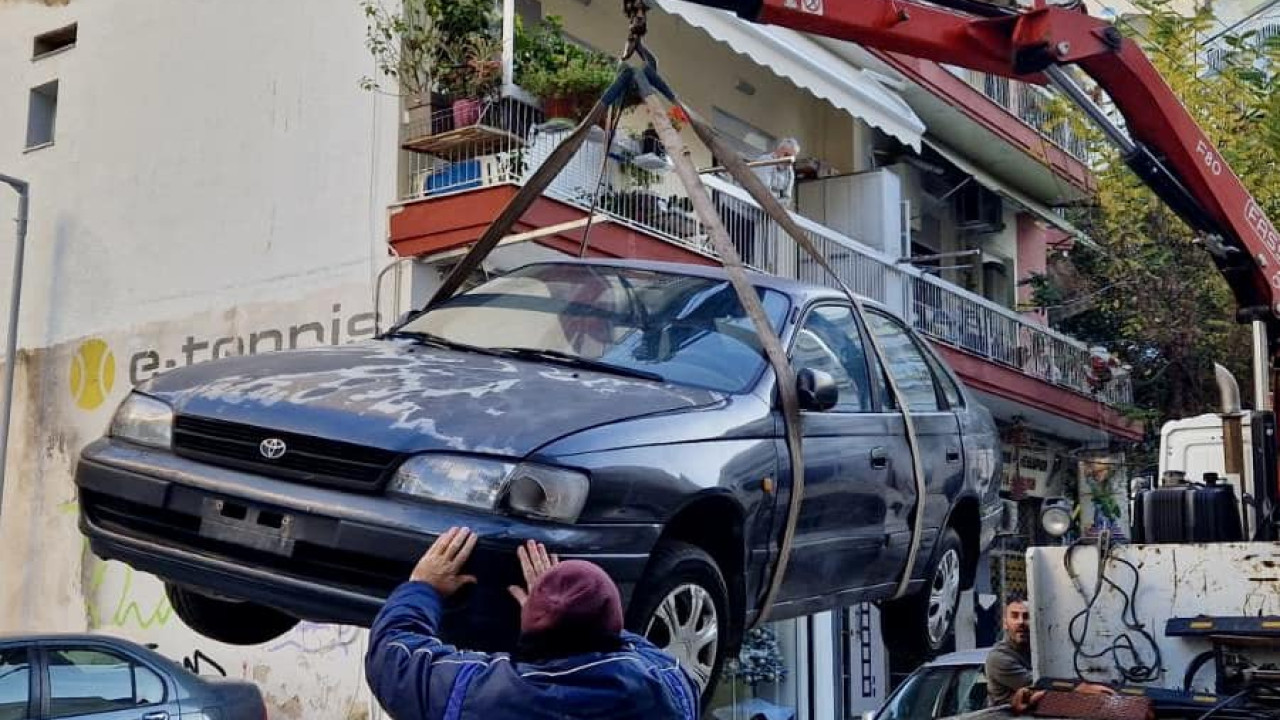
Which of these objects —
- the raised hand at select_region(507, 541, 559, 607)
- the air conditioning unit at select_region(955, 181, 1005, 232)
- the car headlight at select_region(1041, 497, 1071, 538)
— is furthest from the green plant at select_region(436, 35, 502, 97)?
the air conditioning unit at select_region(955, 181, 1005, 232)

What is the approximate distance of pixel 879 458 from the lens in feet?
15.6

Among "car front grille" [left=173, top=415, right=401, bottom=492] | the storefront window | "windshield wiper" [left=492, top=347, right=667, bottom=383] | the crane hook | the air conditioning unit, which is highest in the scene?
the air conditioning unit

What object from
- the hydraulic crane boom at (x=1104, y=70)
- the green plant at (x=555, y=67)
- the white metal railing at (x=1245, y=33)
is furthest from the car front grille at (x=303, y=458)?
the white metal railing at (x=1245, y=33)

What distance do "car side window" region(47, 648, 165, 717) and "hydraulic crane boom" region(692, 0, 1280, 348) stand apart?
573 centimetres

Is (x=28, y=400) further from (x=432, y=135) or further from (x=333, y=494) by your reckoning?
(x=333, y=494)

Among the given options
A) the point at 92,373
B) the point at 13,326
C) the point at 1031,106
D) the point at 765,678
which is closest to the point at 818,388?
the point at 765,678

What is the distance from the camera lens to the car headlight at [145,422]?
3.83m

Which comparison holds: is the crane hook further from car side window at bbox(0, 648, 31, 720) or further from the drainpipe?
the drainpipe

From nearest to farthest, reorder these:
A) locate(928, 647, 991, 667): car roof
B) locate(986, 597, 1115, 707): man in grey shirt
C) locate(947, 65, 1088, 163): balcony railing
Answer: locate(986, 597, 1115, 707): man in grey shirt, locate(928, 647, 991, 667): car roof, locate(947, 65, 1088, 163): balcony railing

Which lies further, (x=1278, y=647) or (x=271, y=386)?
(x=1278, y=647)

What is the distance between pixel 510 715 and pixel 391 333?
6.24 ft

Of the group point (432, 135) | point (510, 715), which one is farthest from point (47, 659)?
point (510, 715)

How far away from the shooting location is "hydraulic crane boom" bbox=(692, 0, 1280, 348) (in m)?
5.34

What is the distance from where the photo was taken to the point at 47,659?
8.36 m
